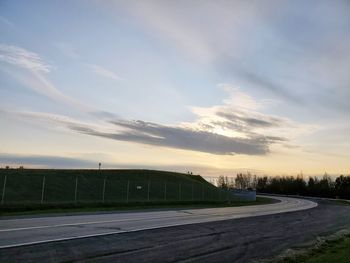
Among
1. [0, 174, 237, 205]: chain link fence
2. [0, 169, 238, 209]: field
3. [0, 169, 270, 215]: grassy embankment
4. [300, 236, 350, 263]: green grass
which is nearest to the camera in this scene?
[300, 236, 350, 263]: green grass

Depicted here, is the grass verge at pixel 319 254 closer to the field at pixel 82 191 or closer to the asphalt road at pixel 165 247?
the asphalt road at pixel 165 247

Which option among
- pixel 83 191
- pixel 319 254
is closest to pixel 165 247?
pixel 319 254

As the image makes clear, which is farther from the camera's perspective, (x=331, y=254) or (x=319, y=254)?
(x=319, y=254)

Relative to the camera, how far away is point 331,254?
13625 mm

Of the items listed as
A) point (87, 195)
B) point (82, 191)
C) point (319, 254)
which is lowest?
point (319, 254)

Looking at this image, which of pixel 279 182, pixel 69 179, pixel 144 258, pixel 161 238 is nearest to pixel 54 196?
pixel 69 179

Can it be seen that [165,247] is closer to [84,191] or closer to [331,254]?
Answer: [331,254]

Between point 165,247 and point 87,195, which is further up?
point 87,195

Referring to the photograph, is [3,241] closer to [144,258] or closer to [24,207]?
[144,258]

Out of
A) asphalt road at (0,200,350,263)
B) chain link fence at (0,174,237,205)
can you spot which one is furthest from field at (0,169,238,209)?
asphalt road at (0,200,350,263)

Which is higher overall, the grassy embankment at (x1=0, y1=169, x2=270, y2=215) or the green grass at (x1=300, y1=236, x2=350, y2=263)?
the grassy embankment at (x1=0, y1=169, x2=270, y2=215)

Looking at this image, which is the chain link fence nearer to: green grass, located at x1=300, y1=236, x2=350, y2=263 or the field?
the field

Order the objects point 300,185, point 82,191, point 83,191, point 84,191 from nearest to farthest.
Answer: point 82,191, point 83,191, point 84,191, point 300,185

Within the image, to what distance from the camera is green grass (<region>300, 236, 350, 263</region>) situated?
1214 cm
